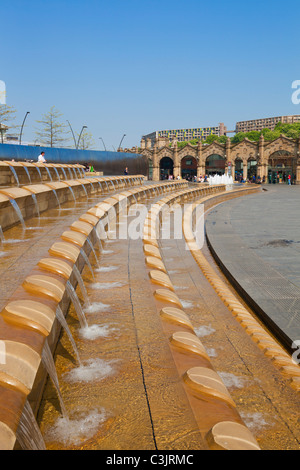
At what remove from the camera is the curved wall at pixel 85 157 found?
69.4 ft

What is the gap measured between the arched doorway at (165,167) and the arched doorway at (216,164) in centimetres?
887

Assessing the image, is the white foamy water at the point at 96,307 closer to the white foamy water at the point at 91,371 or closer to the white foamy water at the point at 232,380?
the white foamy water at the point at 91,371

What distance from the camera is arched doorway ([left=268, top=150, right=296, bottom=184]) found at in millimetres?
62000

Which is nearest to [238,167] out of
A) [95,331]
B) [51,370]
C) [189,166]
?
[189,166]

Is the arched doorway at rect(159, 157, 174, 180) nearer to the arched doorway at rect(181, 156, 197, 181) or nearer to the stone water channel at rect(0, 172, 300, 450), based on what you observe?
the arched doorway at rect(181, 156, 197, 181)

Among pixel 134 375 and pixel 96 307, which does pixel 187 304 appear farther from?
pixel 134 375

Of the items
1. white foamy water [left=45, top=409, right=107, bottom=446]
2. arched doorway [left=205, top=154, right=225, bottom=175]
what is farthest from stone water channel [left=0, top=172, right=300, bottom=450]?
arched doorway [left=205, top=154, right=225, bottom=175]

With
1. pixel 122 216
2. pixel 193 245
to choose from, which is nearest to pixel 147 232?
pixel 193 245

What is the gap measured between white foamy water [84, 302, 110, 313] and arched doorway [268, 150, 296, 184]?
201 ft

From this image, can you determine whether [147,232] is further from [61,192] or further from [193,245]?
[61,192]

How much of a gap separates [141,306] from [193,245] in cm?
490

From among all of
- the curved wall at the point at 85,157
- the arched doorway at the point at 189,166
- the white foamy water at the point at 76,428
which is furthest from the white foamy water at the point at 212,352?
the arched doorway at the point at 189,166

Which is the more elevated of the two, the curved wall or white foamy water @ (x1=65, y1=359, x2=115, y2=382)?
the curved wall

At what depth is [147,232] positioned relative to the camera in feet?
23.9
